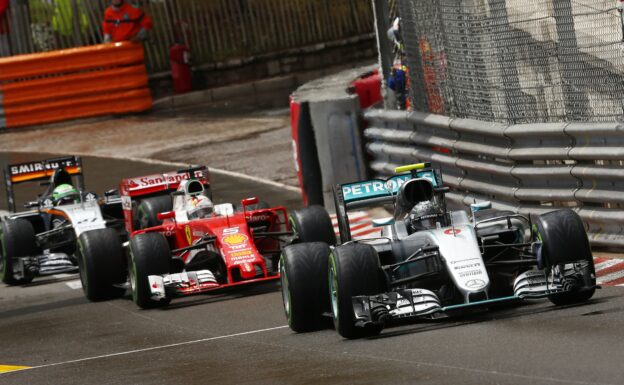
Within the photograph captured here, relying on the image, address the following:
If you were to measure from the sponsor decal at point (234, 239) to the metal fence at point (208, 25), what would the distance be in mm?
19254

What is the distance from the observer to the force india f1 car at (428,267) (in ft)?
33.9

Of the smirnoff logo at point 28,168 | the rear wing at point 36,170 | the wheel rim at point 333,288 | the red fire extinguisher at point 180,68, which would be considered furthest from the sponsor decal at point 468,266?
the red fire extinguisher at point 180,68

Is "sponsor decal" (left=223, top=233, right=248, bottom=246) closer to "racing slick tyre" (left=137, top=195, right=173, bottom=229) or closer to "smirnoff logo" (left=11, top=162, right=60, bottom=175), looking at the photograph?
"racing slick tyre" (left=137, top=195, right=173, bottom=229)

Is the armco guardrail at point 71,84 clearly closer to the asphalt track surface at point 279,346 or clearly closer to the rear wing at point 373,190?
the asphalt track surface at point 279,346

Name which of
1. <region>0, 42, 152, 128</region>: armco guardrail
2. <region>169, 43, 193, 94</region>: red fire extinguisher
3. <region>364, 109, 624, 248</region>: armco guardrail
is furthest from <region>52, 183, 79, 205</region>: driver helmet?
<region>169, 43, 193, 94</region>: red fire extinguisher

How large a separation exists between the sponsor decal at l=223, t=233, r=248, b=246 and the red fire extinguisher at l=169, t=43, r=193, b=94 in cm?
1854

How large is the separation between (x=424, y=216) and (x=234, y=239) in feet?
10.3

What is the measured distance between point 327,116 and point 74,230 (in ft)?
12.3

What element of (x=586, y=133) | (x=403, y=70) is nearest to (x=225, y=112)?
(x=403, y=70)

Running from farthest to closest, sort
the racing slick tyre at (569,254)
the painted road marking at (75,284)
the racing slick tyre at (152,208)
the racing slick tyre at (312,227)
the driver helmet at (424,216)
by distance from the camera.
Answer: the racing slick tyre at (152,208), the painted road marking at (75,284), the racing slick tyre at (312,227), the driver helmet at (424,216), the racing slick tyre at (569,254)

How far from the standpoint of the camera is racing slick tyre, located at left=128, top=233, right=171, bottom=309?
44.9 feet

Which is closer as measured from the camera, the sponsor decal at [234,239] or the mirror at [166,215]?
the sponsor decal at [234,239]

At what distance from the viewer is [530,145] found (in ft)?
48.1

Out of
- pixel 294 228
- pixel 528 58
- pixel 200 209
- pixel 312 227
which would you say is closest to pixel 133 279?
pixel 200 209
